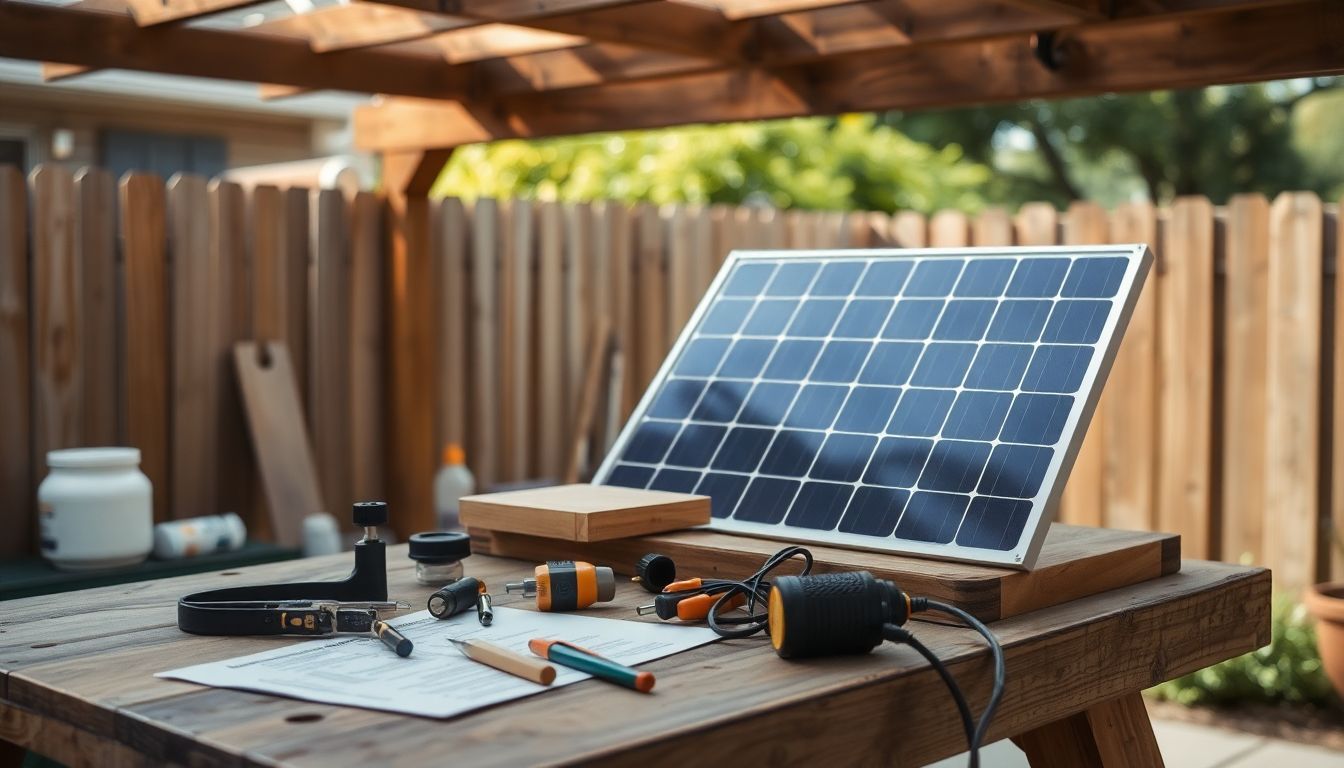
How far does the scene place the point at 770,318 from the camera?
2752mm

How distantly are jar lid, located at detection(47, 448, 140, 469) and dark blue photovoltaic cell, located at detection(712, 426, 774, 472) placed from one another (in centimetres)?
241

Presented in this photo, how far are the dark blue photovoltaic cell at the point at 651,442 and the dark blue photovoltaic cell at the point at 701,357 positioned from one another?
0.13m

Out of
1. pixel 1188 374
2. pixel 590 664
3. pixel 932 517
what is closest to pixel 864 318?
pixel 932 517

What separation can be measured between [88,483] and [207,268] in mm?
1275

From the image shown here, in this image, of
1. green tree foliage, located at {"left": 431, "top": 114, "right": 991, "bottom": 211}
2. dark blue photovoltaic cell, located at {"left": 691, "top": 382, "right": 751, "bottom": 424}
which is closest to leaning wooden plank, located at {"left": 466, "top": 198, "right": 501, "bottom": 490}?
dark blue photovoltaic cell, located at {"left": 691, "top": 382, "right": 751, "bottom": 424}

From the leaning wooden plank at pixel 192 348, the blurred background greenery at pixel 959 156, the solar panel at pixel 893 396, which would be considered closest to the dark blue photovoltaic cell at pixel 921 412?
the solar panel at pixel 893 396

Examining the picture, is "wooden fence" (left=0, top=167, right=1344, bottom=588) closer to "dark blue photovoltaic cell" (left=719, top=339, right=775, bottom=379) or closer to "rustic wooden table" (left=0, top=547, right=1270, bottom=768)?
"rustic wooden table" (left=0, top=547, right=1270, bottom=768)

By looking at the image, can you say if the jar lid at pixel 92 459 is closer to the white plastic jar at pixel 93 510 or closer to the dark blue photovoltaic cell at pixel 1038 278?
the white plastic jar at pixel 93 510

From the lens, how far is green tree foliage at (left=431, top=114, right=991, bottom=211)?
13453 millimetres

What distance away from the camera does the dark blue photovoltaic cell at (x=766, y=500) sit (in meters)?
2.32

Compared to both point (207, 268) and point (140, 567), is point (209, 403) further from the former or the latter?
point (140, 567)

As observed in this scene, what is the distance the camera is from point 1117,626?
1.92 metres

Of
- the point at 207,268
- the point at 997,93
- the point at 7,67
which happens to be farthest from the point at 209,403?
the point at 7,67

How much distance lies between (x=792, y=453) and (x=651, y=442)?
36 centimetres
